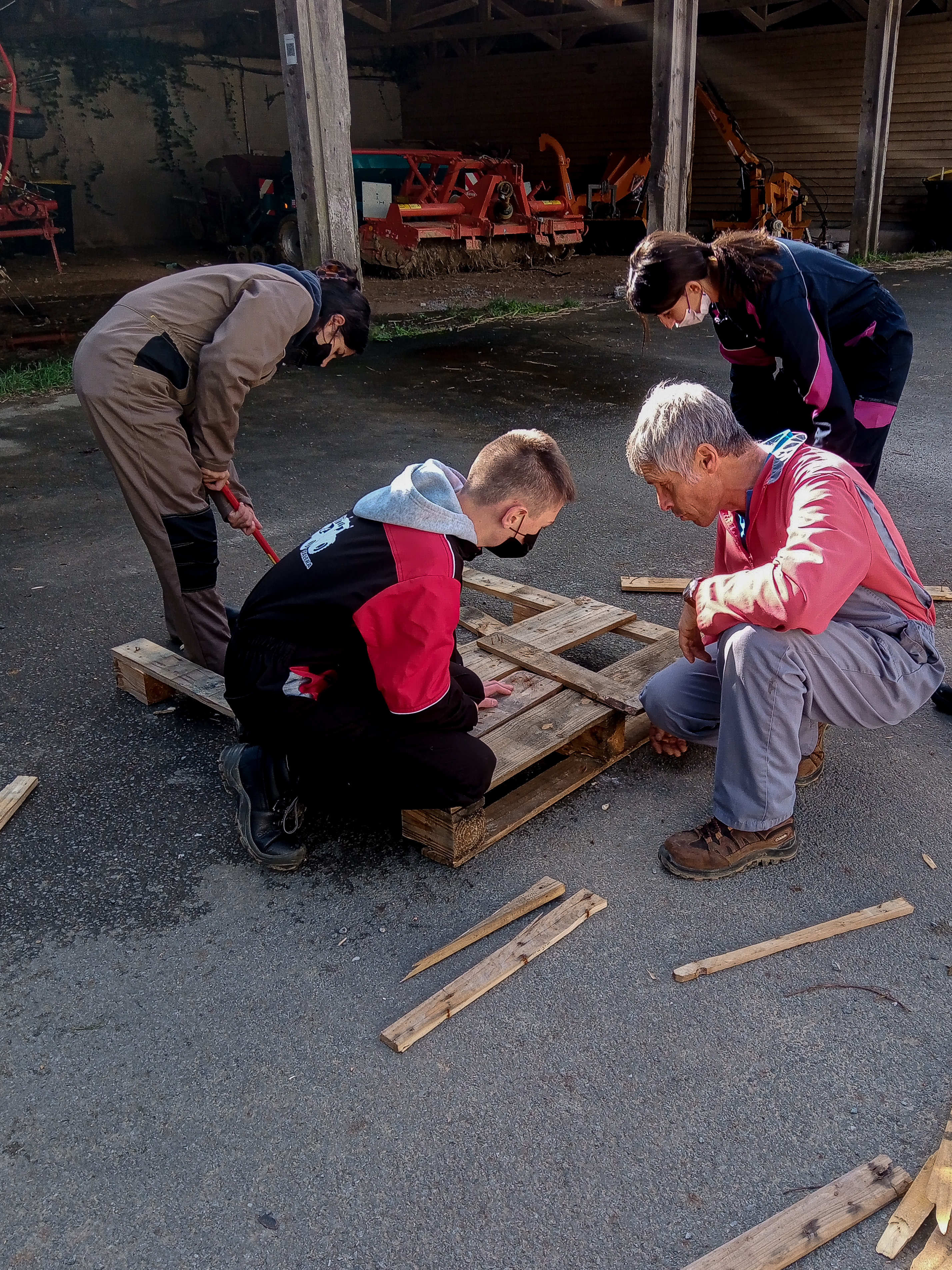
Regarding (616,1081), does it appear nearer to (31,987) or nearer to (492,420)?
(31,987)

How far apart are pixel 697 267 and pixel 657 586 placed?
1.63 m

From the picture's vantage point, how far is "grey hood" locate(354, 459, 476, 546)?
247 centimetres

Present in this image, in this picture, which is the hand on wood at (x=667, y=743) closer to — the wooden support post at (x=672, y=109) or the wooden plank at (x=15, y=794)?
the wooden plank at (x=15, y=794)

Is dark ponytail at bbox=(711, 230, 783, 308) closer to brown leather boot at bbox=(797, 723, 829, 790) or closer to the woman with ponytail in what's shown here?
the woman with ponytail

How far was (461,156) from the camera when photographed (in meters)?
15.2

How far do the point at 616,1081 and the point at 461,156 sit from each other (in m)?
15.5

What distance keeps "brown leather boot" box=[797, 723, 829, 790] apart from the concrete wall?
20200 mm

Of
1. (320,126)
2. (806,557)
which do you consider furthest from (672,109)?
(806,557)

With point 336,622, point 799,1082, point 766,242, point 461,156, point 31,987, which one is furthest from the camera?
point 461,156

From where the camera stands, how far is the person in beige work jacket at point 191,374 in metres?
3.35

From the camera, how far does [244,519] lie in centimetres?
383

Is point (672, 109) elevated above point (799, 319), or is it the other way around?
point (672, 109)

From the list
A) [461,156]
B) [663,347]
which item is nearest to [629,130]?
[461,156]

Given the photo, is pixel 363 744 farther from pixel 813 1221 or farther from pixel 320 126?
pixel 320 126
